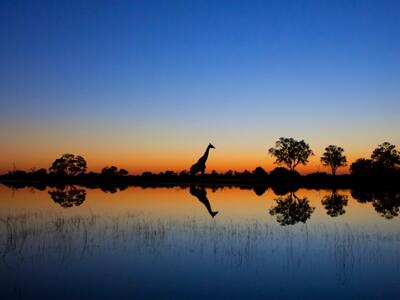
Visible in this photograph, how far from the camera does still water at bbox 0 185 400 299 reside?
11.3 meters

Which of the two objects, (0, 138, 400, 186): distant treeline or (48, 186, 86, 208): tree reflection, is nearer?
(48, 186, 86, 208): tree reflection

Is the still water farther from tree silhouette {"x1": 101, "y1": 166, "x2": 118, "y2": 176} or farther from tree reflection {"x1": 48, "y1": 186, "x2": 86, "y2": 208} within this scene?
tree silhouette {"x1": 101, "y1": 166, "x2": 118, "y2": 176}

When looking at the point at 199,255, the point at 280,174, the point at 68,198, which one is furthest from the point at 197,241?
the point at 280,174

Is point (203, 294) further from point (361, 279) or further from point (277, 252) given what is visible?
point (277, 252)

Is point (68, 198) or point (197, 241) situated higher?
point (68, 198)

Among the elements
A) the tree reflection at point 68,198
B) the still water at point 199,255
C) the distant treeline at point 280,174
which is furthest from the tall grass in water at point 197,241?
the distant treeline at point 280,174

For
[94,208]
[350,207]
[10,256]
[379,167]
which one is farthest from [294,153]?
[10,256]

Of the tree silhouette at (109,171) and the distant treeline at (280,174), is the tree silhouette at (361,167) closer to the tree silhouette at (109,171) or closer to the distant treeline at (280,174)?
the distant treeline at (280,174)

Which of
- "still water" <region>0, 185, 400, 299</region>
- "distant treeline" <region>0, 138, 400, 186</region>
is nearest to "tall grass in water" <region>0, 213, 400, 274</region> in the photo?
"still water" <region>0, 185, 400, 299</region>

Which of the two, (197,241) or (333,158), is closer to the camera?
(197,241)

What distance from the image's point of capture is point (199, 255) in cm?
1561

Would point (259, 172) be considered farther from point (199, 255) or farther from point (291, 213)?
point (199, 255)

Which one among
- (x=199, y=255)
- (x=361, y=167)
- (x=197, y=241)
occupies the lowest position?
(x=199, y=255)

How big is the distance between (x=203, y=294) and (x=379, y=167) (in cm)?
8634
